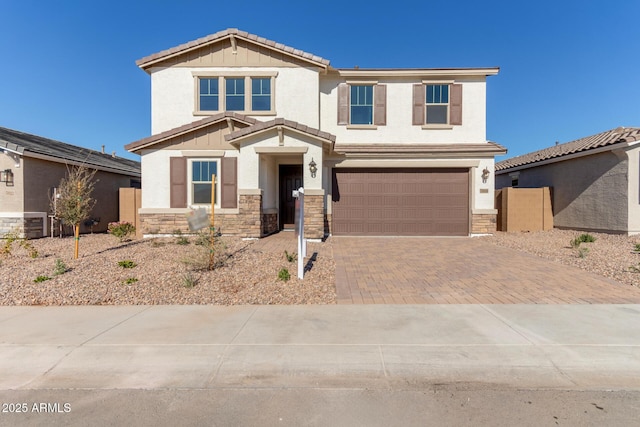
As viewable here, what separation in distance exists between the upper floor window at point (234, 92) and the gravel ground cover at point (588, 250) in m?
10.6

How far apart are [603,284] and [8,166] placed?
724 inches

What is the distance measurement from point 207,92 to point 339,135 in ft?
19.2

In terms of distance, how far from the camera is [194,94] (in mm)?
14305

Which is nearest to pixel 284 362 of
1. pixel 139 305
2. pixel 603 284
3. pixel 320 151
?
pixel 139 305

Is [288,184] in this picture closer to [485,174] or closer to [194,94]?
[194,94]

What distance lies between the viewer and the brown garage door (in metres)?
14.0

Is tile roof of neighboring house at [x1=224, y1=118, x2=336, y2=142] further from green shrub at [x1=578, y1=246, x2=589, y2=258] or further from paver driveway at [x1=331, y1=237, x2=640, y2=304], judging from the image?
green shrub at [x1=578, y1=246, x2=589, y2=258]

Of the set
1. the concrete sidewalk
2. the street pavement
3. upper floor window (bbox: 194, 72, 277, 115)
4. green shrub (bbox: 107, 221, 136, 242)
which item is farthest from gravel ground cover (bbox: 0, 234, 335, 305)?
upper floor window (bbox: 194, 72, 277, 115)

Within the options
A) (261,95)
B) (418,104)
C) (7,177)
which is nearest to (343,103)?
(418,104)

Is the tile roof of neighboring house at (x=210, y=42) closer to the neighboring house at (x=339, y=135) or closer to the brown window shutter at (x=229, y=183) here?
the neighboring house at (x=339, y=135)

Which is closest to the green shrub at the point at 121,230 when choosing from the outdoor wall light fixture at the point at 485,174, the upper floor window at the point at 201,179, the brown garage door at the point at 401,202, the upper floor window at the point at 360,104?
the upper floor window at the point at 201,179

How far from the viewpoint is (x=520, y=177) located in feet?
61.9

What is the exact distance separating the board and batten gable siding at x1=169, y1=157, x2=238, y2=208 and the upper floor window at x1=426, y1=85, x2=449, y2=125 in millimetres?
8426

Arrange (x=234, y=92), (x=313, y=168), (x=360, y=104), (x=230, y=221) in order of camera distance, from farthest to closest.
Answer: (x=360, y=104) → (x=234, y=92) → (x=230, y=221) → (x=313, y=168)
